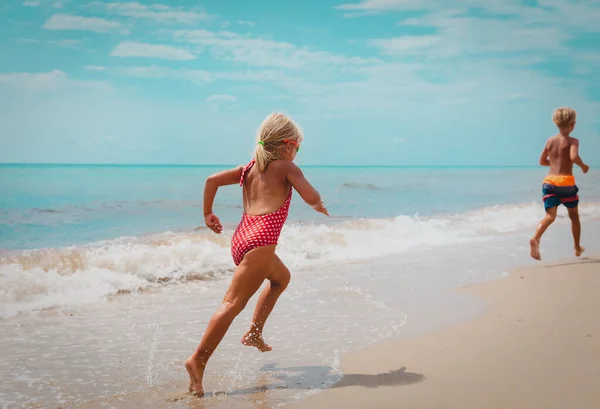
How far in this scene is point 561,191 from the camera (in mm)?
7043

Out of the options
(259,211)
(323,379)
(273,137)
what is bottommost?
(323,379)

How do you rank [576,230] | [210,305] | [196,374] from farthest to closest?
[576,230]
[210,305]
[196,374]

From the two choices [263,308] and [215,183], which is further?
[263,308]

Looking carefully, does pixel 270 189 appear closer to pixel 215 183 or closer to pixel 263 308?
pixel 215 183

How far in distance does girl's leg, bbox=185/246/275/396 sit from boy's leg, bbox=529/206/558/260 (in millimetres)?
4392

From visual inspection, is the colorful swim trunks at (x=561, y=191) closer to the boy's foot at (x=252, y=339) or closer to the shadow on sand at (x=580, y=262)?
the shadow on sand at (x=580, y=262)

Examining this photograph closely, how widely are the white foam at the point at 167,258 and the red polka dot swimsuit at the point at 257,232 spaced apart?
280 centimetres

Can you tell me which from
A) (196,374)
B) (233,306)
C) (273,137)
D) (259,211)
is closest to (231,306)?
(233,306)

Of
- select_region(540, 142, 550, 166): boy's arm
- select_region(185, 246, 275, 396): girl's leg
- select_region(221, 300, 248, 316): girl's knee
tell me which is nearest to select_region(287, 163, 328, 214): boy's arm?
select_region(185, 246, 275, 396): girl's leg

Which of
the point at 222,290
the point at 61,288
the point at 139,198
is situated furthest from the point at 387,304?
the point at 139,198

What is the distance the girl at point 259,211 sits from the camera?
317 cm

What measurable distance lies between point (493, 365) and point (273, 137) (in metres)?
1.78

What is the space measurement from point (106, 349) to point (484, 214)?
12.6 metres

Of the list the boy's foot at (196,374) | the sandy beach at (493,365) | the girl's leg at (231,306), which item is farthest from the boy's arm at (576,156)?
the boy's foot at (196,374)
